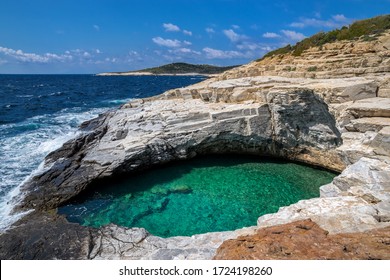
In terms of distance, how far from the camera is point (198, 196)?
1791cm

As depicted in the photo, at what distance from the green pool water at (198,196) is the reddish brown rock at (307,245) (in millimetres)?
6486

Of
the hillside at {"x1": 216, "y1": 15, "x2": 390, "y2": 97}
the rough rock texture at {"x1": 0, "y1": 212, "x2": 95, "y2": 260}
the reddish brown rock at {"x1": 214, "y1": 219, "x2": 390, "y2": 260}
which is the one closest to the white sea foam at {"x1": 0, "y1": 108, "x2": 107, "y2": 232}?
the rough rock texture at {"x1": 0, "y1": 212, "x2": 95, "y2": 260}

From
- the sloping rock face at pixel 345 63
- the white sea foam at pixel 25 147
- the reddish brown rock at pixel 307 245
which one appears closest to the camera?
the reddish brown rock at pixel 307 245

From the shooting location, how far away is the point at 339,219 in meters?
9.12

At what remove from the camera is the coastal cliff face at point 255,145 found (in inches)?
432

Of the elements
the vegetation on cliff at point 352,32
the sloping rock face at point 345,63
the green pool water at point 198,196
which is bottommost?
the green pool water at point 198,196

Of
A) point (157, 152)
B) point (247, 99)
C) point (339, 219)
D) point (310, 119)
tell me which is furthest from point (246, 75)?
point (339, 219)

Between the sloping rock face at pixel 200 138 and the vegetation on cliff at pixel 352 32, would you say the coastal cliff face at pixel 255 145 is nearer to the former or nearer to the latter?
the sloping rock face at pixel 200 138

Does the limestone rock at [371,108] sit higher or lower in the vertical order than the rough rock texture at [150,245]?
higher

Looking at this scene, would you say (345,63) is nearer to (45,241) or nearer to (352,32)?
(352,32)

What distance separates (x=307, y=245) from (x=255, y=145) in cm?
1580

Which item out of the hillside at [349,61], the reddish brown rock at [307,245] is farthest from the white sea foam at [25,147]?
the hillside at [349,61]
